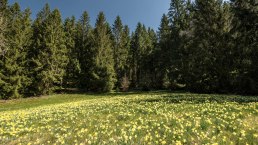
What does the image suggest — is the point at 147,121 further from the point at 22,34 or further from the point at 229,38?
the point at 22,34

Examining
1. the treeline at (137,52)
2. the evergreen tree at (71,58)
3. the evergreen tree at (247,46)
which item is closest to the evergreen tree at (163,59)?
the treeline at (137,52)

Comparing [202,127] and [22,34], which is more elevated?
[22,34]

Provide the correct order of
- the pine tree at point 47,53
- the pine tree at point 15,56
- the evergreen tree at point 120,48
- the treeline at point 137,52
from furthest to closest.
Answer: the evergreen tree at point 120,48 → the pine tree at point 47,53 → the pine tree at point 15,56 → the treeline at point 137,52

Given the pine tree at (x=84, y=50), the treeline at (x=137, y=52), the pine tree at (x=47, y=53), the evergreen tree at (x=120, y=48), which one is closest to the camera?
the treeline at (x=137, y=52)

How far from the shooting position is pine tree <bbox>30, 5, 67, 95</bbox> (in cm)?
4738

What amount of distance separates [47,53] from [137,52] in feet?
116

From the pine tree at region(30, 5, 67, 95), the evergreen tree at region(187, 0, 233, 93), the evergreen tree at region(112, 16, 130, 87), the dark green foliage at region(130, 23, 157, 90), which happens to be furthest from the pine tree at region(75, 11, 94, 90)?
the evergreen tree at region(187, 0, 233, 93)

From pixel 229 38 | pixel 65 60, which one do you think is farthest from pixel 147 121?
pixel 65 60

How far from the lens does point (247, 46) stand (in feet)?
95.3

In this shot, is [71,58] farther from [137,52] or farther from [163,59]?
[137,52]

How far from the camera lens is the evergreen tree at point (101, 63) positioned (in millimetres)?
52031

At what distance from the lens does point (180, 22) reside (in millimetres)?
55500

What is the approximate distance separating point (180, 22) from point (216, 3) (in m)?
17.1

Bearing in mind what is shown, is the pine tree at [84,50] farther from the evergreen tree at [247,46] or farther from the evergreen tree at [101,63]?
the evergreen tree at [247,46]
